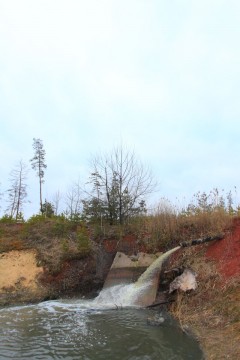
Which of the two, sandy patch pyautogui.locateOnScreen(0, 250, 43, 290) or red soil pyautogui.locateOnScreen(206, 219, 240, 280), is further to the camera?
sandy patch pyautogui.locateOnScreen(0, 250, 43, 290)

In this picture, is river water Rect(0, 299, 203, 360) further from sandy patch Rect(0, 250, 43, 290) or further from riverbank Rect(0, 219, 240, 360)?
sandy patch Rect(0, 250, 43, 290)

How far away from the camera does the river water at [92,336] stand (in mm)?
7164

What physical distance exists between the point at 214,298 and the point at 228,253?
101 inches

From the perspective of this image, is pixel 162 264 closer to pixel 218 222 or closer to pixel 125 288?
pixel 125 288

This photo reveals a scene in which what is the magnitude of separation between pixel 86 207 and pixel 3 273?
20.3ft

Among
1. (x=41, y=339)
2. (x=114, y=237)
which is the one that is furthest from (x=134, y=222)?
(x=41, y=339)

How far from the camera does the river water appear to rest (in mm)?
7164

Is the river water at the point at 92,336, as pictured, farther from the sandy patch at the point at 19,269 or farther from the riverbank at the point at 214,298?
the sandy patch at the point at 19,269

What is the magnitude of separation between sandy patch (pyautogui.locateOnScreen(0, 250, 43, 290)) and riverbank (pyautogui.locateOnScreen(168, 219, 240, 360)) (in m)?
5.92

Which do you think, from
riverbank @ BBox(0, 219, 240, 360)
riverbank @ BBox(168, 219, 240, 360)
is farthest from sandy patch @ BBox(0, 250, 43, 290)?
riverbank @ BBox(168, 219, 240, 360)

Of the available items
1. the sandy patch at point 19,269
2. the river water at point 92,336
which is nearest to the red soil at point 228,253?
the river water at point 92,336

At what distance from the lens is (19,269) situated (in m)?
15.3

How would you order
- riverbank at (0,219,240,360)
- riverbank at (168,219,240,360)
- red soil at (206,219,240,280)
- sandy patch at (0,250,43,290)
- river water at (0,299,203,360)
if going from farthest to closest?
sandy patch at (0,250,43,290), red soil at (206,219,240,280), riverbank at (0,219,240,360), riverbank at (168,219,240,360), river water at (0,299,203,360)

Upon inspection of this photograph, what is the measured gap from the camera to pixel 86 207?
65.1 feet
